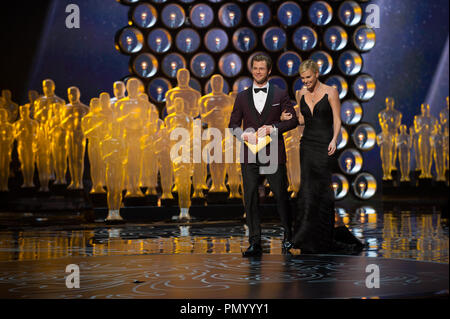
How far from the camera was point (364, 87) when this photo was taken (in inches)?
381

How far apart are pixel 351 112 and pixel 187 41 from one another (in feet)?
9.62

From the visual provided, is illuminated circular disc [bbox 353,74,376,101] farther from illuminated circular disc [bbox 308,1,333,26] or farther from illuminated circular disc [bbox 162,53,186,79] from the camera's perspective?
illuminated circular disc [bbox 162,53,186,79]

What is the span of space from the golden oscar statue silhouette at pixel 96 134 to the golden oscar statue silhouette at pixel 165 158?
681mm

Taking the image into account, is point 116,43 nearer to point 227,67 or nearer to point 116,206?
point 227,67

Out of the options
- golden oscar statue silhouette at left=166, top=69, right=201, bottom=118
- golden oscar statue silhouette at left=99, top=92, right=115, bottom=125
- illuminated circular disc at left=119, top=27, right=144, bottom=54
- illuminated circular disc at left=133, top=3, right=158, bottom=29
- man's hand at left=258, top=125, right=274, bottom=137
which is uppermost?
illuminated circular disc at left=133, top=3, right=158, bottom=29

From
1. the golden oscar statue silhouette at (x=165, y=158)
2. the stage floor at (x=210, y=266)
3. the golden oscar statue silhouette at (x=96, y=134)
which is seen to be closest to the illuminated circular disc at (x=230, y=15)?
the golden oscar statue silhouette at (x=165, y=158)

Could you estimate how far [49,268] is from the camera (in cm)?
299

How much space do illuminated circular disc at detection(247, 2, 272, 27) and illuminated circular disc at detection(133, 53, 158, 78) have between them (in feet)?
5.65

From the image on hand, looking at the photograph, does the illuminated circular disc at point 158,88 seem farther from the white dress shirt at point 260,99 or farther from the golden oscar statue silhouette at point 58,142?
the white dress shirt at point 260,99

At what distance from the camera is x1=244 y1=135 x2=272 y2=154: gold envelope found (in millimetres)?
3264

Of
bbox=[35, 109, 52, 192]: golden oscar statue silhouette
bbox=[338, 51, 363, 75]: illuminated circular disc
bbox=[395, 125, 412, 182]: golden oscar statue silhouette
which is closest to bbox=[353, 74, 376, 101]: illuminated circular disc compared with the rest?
bbox=[338, 51, 363, 75]: illuminated circular disc

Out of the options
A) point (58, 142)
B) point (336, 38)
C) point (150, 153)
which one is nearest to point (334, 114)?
point (150, 153)

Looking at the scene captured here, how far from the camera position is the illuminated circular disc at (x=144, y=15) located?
30.0ft

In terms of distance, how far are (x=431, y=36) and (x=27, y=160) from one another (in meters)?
6.58
